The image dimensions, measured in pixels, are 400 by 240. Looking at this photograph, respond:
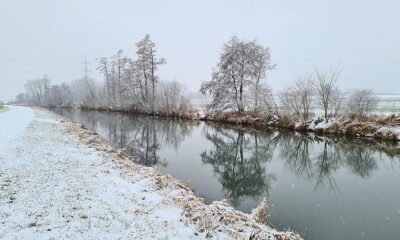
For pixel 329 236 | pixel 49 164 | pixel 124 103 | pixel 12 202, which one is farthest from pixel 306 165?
pixel 124 103

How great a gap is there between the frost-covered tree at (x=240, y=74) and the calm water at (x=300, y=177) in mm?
14390

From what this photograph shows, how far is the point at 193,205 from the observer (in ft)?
23.9

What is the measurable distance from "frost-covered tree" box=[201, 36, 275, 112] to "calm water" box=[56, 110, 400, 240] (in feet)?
47.2

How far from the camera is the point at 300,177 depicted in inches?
525

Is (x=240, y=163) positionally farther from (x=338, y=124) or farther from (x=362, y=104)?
(x=362, y=104)

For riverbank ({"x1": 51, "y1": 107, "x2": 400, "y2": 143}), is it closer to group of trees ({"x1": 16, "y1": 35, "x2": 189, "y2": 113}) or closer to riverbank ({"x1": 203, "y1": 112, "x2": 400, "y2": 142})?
riverbank ({"x1": 203, "y1": 112, "x2": 400, "y2": 142})

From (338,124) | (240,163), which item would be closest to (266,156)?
(240,163)

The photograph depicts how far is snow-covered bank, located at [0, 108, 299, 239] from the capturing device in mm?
5598

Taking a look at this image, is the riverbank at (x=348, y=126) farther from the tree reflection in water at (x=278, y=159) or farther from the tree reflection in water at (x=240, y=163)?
the tree reflection in water at (x=240, y=163)

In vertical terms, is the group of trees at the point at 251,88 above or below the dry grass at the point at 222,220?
above

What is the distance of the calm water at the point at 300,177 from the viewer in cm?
823

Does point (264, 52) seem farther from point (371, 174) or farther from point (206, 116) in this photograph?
point (371, 174)

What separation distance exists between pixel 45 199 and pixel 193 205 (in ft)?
11.0

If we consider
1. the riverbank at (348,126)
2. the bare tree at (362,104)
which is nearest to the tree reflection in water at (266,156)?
the riverbank at (348,126)
